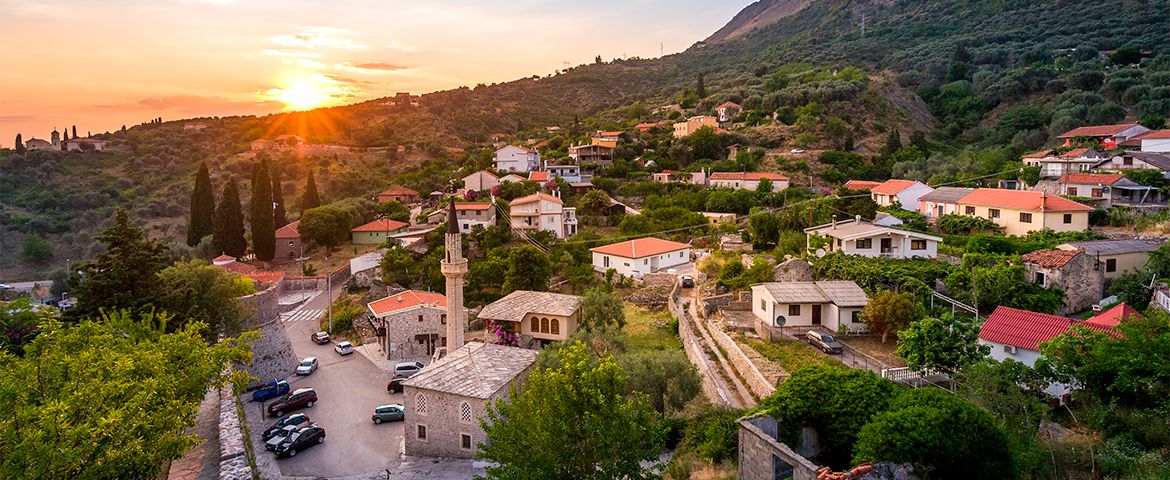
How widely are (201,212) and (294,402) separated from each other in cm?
3273

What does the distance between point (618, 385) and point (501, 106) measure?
124 meters

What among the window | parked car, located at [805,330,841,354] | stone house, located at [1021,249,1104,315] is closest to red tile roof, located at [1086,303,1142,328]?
stone house, located at [1021,249,1104,315]

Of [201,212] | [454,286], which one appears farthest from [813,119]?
[201,212]

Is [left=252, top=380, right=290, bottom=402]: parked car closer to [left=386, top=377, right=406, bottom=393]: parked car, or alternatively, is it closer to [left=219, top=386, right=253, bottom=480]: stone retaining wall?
[left=386, top=377, right=406, bottom=393]: parked car

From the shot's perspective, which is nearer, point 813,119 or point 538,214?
point 538,214

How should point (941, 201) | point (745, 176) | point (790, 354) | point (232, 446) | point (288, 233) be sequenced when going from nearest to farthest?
point (232, 446) → point (790, 354) → point (941, 201) → point (288, 233) → point (745, 176)

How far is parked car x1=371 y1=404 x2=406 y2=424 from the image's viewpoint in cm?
2131

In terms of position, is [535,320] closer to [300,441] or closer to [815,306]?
[300,441]

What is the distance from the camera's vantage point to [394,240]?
1790 inches

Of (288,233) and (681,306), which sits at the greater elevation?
(288,233)

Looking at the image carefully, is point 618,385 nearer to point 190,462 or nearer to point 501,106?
point 190,462

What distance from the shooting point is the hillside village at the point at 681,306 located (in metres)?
12.6

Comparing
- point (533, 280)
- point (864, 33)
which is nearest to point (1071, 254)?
point (533, 280)

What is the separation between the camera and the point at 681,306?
31984mm
